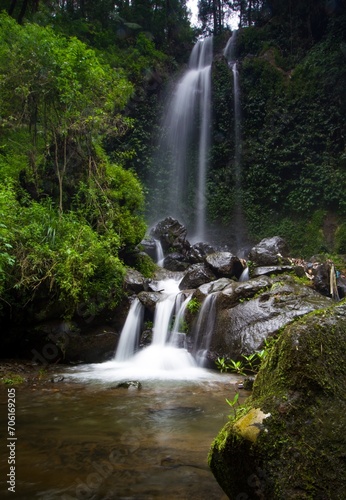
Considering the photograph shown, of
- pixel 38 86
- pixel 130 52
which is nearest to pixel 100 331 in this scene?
pixel 38 86

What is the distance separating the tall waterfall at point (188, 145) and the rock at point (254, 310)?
1147 centimetres

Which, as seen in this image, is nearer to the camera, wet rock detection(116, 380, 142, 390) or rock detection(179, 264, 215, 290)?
wet rock detection(116, 380, 142, 390)

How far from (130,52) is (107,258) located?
54.7 ft

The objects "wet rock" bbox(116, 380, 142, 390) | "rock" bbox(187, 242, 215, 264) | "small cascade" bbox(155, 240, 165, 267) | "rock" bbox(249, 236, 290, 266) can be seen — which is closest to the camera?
"wet rock" bbox(116, 380, 142, 390)

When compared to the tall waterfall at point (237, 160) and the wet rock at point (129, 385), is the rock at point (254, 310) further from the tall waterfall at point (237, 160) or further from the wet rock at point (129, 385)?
the tall waterfall at point (237, 160)

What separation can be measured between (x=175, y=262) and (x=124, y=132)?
4906 mm

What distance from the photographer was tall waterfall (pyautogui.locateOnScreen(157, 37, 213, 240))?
66.5 feet

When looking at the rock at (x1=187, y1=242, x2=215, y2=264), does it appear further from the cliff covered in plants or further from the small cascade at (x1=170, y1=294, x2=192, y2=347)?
the cliff covered in plants

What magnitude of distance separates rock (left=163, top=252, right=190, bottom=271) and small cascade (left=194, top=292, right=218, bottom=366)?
4.58 metres

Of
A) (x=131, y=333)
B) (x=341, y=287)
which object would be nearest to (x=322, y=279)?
(x=341, y=287)

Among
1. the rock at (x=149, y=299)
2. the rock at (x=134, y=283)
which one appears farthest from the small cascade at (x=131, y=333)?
the rock at (x=134, y=283)

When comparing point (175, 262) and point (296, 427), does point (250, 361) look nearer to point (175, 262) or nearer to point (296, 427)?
point (296, 427)

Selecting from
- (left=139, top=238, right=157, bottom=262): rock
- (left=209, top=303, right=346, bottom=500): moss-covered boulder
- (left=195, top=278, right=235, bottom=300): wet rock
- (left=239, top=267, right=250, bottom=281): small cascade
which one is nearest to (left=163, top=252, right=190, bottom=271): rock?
(left=139, top=238, right=157, bottom=262): rock

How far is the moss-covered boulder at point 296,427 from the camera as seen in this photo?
1881 mm
